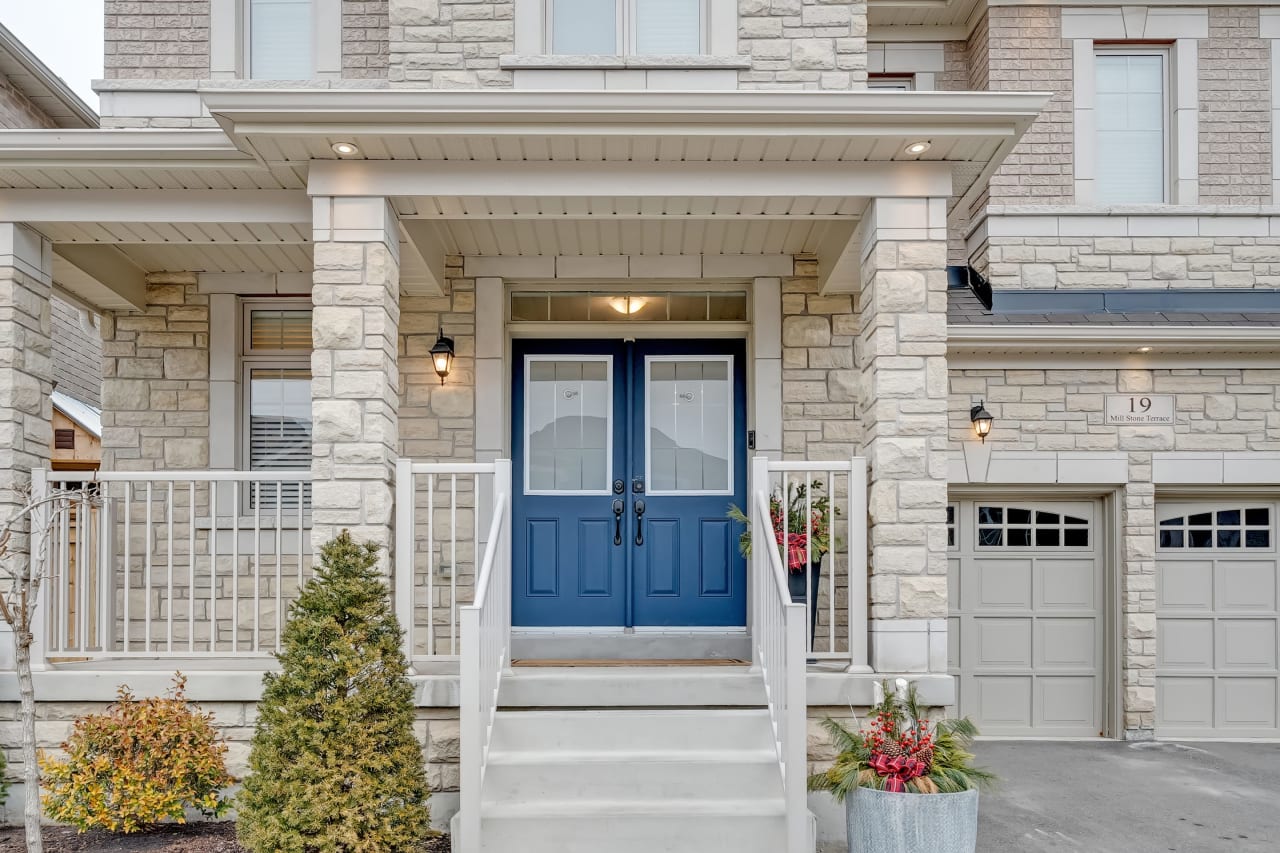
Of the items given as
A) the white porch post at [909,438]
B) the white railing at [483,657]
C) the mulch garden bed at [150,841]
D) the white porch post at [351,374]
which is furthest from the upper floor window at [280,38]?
the mulch garden bed at [150,841]

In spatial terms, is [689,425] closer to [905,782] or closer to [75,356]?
[905,782]

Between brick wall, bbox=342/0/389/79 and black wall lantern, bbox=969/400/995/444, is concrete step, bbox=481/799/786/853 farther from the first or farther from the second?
brick wall, bbox=342/0/389/79

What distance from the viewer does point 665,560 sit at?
6.30 metres

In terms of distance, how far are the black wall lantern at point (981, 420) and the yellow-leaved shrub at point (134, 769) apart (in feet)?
16.4

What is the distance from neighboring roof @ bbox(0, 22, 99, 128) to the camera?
26.8 ft

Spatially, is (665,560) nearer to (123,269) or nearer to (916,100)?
(916,100)

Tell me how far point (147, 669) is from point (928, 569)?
3.83 m

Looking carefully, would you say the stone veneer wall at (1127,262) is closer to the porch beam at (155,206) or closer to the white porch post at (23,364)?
the porch beam at (155,206)

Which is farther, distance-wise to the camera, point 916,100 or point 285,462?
point 285,462

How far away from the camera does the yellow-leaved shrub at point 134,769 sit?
4508 millimetres

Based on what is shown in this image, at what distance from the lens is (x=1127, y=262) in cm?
718

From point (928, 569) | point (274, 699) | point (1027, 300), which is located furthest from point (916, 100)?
point (274, 699)

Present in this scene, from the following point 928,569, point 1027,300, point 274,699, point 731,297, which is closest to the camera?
point 274,699

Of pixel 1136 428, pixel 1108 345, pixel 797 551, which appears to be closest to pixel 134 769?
pixel 797 551
